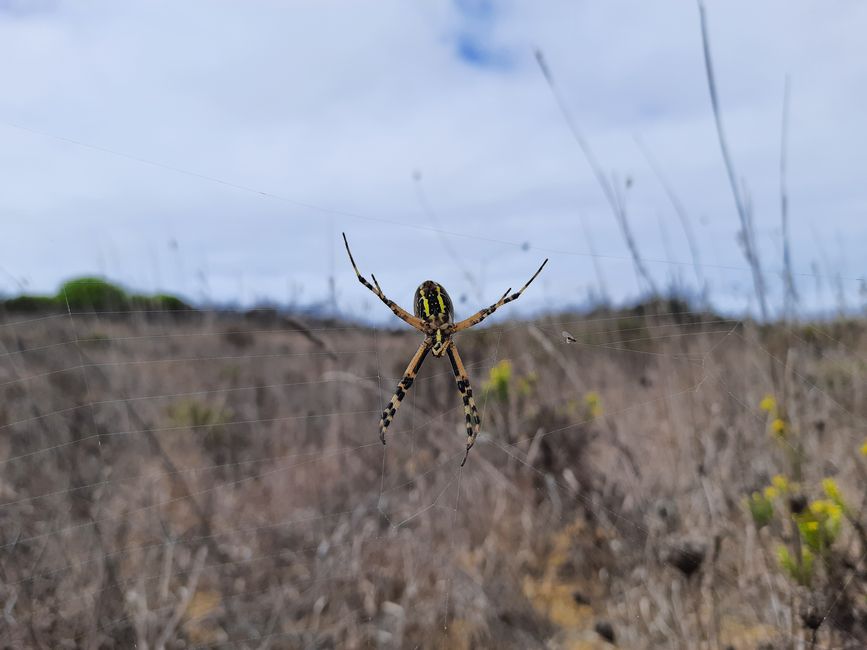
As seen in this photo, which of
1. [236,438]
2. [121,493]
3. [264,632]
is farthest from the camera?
[236,438]

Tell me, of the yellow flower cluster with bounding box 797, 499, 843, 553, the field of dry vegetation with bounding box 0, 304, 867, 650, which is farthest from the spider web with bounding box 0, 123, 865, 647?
the yellow flower cluster with bounding box 797, 499, 843, 553

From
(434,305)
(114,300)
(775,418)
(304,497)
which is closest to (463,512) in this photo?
(304,497)

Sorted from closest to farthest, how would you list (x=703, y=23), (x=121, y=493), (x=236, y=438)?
(x=703, y=23) → (x=121, y=493) → (x=236, y=438)

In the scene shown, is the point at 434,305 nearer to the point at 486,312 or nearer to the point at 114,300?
the point at 486,312

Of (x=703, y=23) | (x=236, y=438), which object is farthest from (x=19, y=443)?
(x=703, y=23)

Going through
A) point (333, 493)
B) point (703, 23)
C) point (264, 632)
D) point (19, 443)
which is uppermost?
point (703, 23)

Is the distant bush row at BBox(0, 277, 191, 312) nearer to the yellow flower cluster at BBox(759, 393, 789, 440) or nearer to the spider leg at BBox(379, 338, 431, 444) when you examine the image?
the spider leg at BBox(379, 338, 431, 444)

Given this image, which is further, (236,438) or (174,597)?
(236,438)

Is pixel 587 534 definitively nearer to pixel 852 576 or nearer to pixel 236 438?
pixel 852 576
